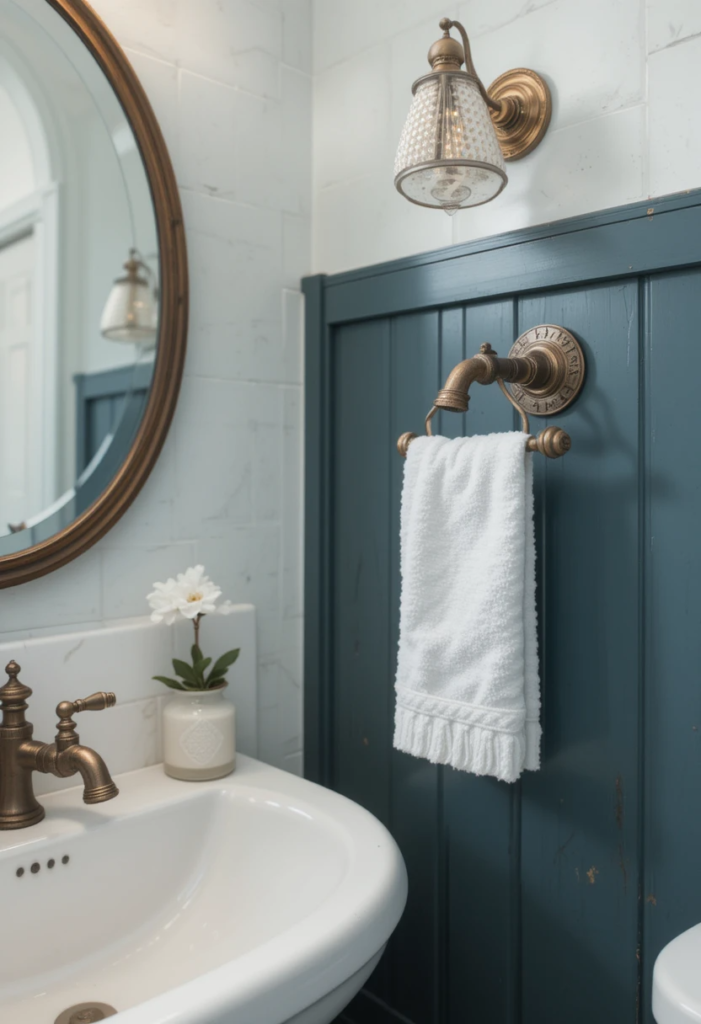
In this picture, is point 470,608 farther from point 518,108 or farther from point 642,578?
point 518,108

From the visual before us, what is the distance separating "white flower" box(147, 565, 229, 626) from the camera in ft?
3.79

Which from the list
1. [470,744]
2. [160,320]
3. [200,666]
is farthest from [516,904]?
[160,320]

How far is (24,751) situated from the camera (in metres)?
1.00

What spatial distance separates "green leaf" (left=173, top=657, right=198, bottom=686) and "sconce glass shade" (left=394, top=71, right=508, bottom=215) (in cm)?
73

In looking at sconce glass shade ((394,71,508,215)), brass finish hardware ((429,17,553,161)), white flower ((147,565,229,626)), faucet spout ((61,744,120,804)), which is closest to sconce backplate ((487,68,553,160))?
brass finish hardware ((429,17,553,161))

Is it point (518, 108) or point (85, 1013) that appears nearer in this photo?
point (85, 1013)

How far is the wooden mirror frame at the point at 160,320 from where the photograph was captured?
1116 millimetres

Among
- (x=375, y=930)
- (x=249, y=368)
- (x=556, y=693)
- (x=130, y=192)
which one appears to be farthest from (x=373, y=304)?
(x=375, y=930)

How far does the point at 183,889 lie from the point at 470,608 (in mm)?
539

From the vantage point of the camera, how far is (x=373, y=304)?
4.37 feet

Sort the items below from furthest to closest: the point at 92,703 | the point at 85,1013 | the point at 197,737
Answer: the point at 197,737, the point at 92,703, the point at 85,1013

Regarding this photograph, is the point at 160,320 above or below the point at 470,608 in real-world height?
above

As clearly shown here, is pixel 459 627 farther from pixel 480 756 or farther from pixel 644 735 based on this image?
pixel 644 735

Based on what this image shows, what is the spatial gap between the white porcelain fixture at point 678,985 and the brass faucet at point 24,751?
65 cm
